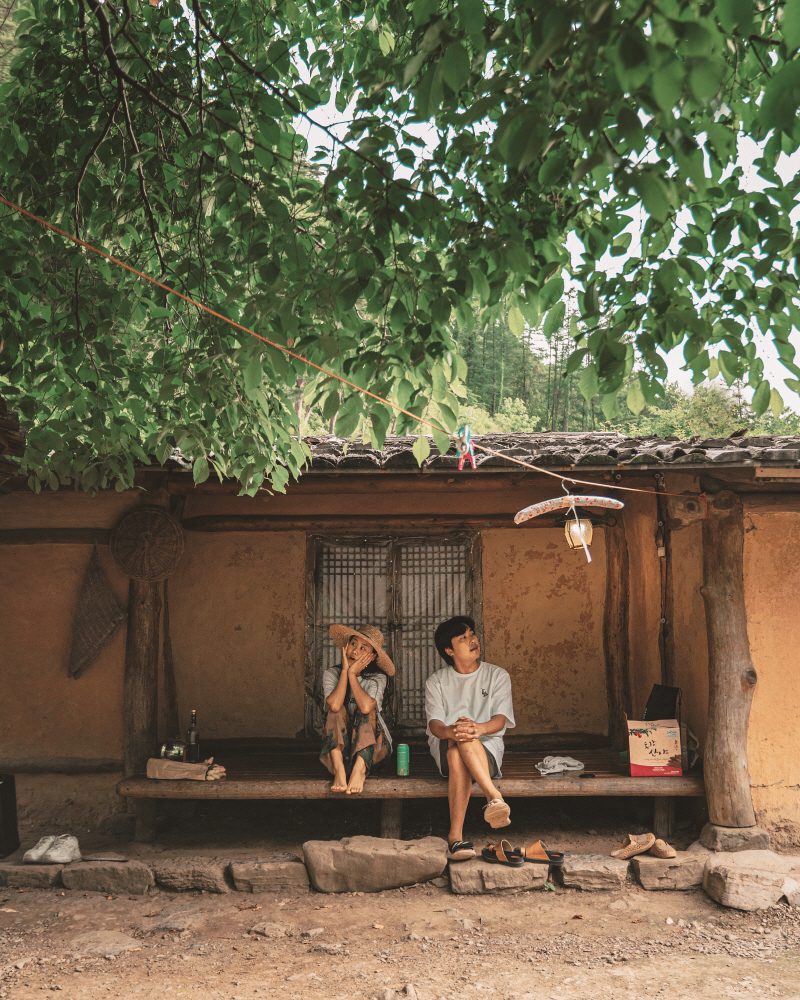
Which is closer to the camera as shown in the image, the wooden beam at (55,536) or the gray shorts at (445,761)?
the gray shorts at (445,761)

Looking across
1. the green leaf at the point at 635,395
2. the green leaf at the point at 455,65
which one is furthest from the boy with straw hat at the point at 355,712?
the green leaf at the point at 455,65

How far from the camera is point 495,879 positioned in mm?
5219

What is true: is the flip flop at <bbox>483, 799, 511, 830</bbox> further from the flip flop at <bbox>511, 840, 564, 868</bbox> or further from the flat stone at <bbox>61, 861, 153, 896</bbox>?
the flat stone at <bbox>61, 861, 153, 896</bbox>

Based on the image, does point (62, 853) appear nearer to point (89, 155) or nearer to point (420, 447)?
point (420, 447)

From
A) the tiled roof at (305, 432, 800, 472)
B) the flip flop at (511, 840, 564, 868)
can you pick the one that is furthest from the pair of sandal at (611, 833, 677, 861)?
the tiled roof at (305, 432, 800, 472)

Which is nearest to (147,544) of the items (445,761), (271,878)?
(271,878)

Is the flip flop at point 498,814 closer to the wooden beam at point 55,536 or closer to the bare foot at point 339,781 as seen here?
the bare foot at point 339,781

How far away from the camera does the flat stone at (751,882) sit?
15.9 feet

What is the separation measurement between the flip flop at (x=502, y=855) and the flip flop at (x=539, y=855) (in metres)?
0.03

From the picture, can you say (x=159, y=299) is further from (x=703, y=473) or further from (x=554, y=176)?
(x=703, y=473)

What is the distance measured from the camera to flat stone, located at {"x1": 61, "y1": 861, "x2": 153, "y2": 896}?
5371 mm

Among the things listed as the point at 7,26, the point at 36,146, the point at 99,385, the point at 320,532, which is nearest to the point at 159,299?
the point at 99,385

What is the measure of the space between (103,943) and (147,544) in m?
2.86

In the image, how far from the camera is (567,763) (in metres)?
5.97
